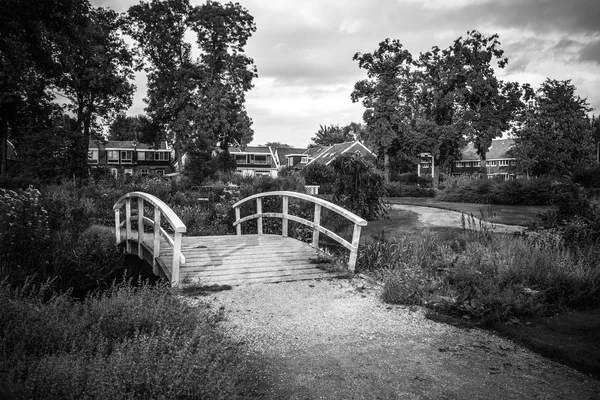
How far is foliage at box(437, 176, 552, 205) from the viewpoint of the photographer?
22312 mm

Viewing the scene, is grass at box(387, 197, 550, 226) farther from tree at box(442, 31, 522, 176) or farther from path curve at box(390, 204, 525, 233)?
tree at box(442, 31, 522, 176)

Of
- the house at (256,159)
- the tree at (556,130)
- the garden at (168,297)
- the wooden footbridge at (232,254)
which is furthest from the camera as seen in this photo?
the house at (256,159)

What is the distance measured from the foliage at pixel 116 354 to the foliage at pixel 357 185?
8.79 meters

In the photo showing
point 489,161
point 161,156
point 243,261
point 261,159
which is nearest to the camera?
point 243,261

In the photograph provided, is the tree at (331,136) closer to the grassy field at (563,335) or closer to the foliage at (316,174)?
the foliage at (316,174)

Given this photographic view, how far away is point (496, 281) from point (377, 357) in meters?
2.88

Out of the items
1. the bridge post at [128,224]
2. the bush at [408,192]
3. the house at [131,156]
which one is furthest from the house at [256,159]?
the bridge post at [128,224]

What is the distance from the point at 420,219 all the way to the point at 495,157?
195 ft

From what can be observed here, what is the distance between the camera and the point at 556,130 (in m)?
35.1

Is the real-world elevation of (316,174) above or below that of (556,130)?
below

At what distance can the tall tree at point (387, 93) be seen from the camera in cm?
4112

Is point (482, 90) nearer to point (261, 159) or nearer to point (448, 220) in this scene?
point (448, 220)

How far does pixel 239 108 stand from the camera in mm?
39375

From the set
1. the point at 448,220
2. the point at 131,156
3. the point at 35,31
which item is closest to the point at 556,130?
the point at 448,220
